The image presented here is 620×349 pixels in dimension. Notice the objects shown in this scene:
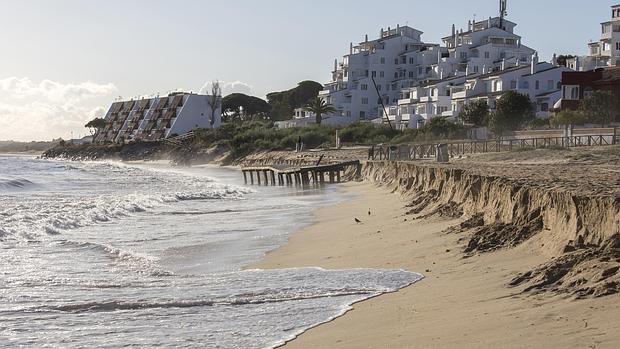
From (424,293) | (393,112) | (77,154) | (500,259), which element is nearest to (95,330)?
(424,293)

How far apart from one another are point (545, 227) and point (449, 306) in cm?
345

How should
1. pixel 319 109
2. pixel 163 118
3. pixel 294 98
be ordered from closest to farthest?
1. pixel 319 109
2. pixel 163 118
3. pixel 294 98

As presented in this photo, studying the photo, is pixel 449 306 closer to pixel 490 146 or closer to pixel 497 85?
pixel 490 146

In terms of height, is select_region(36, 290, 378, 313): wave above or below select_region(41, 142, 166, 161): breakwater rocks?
below

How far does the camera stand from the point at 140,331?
9.98 m

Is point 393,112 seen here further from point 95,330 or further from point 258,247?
point 95,330

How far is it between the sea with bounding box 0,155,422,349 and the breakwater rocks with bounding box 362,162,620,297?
183 centimetres

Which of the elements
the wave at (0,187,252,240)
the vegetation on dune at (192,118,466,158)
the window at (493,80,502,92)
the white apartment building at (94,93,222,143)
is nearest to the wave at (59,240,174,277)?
the wave at (0,187,252,240)

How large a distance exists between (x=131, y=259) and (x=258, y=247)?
125 inches

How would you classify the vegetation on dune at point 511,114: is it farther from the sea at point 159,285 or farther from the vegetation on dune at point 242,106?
the vegetation on dune at point 242,106

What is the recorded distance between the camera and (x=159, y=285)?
1324 cm

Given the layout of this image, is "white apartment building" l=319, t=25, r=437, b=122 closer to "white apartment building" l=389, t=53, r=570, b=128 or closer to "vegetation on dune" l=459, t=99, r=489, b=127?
"white apartment building" l=389, t=53, r=570, b=128

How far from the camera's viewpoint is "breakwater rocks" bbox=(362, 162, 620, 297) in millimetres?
9586

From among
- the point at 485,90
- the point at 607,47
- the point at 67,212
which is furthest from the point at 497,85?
the point at 67,212
